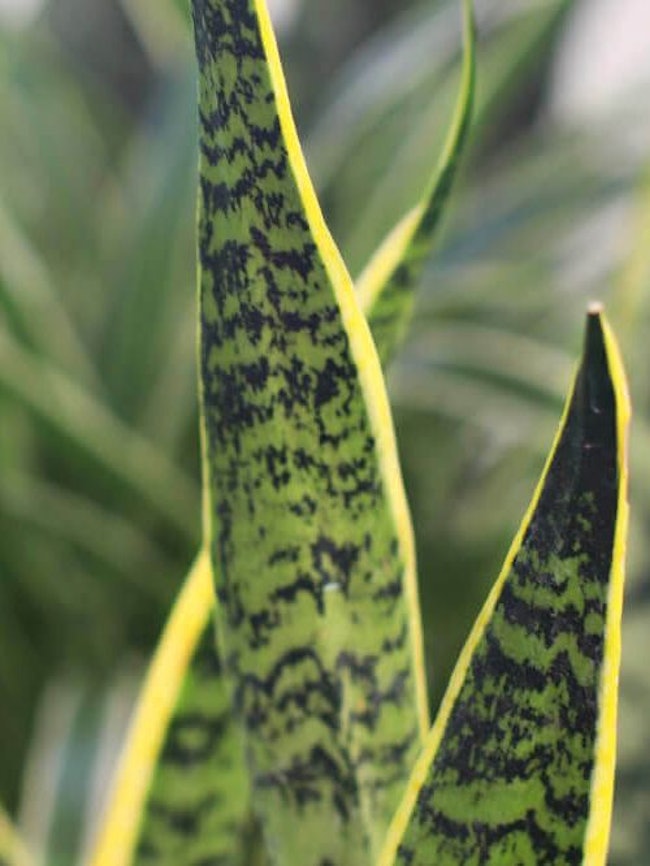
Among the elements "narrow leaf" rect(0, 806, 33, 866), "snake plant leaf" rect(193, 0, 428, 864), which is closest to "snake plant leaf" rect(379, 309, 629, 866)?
"snake plant leaf" rect(193, 0, 428, 864)

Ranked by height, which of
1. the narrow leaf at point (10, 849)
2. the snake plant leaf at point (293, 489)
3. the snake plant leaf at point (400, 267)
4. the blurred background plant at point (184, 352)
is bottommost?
the narrow leaf at point (10, 849)

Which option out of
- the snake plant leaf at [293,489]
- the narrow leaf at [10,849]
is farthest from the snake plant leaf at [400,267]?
the narrow leaf at [10,849]

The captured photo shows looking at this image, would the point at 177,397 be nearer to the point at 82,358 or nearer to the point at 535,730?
the point at 82,358

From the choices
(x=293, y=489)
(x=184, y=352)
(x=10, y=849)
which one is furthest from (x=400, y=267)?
(x=184, y=352)

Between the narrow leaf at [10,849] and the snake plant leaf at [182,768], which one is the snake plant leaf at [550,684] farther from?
the narrow leaf at [10,849]

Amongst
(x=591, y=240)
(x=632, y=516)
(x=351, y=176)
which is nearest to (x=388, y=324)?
(x=632, y=516)

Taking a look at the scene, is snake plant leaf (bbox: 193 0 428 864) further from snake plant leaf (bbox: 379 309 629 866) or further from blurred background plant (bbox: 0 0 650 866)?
blurred background plant (bbox: 0 0 650 866)
